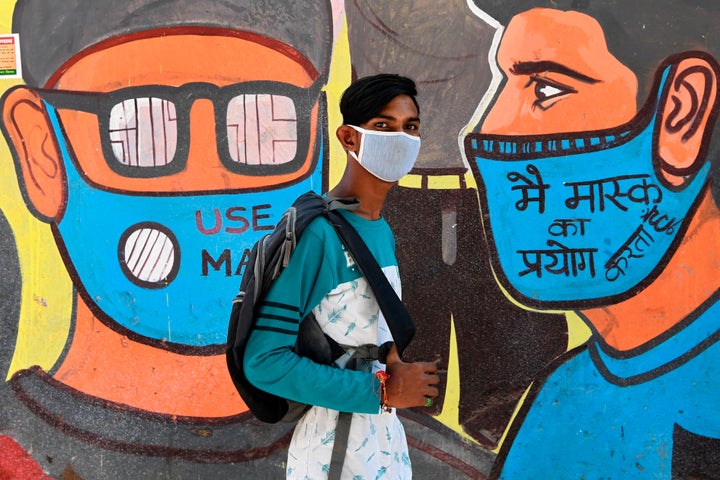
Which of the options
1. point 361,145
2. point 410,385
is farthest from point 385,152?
point 410,385

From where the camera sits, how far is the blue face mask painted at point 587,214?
3.97 m

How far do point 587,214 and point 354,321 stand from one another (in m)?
2.27

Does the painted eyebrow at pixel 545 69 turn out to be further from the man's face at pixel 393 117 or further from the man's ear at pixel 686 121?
the man's face at pixel 393 117

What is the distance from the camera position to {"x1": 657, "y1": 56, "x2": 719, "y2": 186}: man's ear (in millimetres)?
3975

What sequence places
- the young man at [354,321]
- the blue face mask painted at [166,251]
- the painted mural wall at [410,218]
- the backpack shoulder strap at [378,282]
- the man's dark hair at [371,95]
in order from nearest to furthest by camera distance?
the young man at [354,321] → the backpack shoulder strap at [378,282] → the man's dark hair at [371,95] → the painted mural wall at [410,218] → the blue face mask painted at [166,251]

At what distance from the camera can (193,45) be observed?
160 inches

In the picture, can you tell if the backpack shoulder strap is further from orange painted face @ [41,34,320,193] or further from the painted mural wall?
orange painted face @ [41,34,320,193]

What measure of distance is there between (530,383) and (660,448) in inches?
28.3

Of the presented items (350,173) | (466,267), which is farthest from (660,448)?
(350,173)

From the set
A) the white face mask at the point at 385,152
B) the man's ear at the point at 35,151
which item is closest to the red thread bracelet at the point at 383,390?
the white face mask at the point at 385,152

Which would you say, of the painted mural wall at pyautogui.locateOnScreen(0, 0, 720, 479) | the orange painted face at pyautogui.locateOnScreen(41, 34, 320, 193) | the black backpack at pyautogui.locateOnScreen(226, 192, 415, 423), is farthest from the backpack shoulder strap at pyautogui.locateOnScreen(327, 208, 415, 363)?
the orange painted face at pyautogui.locateOnScreen(41, 34, 320, 193)

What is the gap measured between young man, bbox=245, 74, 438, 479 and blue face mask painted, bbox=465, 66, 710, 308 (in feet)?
6.09

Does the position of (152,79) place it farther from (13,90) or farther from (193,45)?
(13,90)

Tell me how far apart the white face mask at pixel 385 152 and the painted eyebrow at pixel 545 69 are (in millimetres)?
1976
